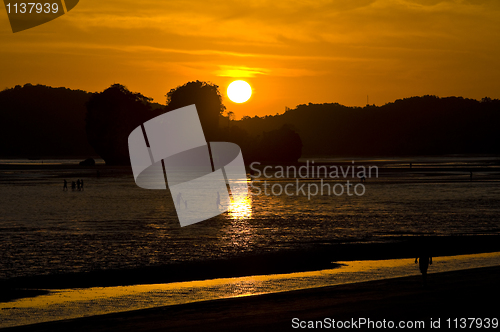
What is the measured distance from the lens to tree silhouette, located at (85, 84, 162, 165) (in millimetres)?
163762

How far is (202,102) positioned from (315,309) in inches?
6477

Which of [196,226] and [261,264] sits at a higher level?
[261,264]

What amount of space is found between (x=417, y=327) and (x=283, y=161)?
15439 cm

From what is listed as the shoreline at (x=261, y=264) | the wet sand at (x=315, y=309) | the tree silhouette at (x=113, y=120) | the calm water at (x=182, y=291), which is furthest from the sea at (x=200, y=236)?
the tree silhouette at (x=113, y=120)

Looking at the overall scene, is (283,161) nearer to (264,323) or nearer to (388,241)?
(388,241)

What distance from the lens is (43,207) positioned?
38.0 metres

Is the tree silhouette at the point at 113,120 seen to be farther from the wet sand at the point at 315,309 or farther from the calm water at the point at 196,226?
the wet sand at the point at 315,309

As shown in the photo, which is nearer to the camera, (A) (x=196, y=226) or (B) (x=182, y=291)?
(B) (x=182, y=291)

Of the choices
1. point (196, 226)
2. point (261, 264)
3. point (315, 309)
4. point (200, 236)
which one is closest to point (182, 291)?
point (261, 264)

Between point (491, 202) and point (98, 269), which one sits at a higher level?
point (98, 269)

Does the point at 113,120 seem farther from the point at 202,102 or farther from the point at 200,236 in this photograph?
the point at 200,236

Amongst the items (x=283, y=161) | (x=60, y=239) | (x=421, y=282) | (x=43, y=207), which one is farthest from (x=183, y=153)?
(x=421, y=282)

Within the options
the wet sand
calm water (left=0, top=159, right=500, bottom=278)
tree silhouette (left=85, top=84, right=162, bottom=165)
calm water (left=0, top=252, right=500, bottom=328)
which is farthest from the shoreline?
tree silhouette (left=85, top=84, right=162, bottom=165)

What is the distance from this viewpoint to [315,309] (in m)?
12.2
